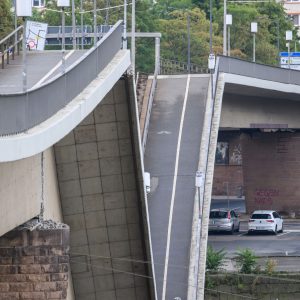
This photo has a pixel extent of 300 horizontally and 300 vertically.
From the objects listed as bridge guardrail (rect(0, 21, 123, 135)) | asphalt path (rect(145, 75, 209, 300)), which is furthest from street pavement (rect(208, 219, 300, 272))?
bridge guardrail (rect(0, 21, 123, 135))

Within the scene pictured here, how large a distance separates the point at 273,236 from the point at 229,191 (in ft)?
118

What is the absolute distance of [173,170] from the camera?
50.9 metres

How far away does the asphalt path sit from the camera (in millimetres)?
43562

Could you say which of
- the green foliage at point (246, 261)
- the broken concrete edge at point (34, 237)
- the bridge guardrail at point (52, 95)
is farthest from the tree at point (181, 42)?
the broken concrete edge at point (34, 237)

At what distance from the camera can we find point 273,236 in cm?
6669

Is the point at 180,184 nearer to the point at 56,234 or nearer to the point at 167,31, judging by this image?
the point at 56,234

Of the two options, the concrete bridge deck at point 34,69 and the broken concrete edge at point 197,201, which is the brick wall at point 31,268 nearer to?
the concrete bridge deck at point 34,69

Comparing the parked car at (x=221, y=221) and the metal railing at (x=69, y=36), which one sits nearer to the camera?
the metal railing at (x=69, y=36)

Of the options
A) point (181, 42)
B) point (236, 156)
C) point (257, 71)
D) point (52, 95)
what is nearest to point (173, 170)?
point (257, 71)

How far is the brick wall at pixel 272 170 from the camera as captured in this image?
77438 millimetres

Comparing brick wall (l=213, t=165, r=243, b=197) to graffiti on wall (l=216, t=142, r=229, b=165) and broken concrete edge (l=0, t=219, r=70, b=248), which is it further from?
broken concrete edge (l=0, t=219, r=70, b=248)

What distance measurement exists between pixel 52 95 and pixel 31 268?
338 cm

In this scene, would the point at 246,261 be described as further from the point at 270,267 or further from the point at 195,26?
the point at 195,26

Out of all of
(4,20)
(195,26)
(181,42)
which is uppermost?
(4,20)
